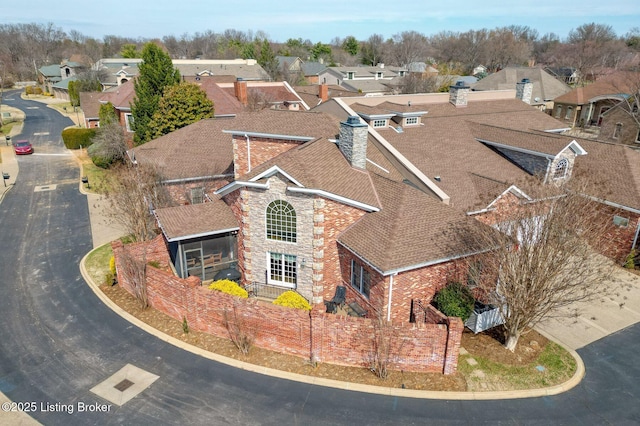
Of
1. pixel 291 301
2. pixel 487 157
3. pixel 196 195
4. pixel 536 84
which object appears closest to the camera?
pixel 291 301

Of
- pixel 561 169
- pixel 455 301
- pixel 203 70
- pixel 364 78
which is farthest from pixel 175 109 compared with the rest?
pixel 364 78

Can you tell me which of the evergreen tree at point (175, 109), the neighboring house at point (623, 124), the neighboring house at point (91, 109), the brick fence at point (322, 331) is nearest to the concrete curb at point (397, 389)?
the brick fence at point (322, 331)

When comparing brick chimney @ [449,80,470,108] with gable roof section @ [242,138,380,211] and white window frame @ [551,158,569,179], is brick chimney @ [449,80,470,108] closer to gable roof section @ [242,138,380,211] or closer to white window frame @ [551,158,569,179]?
white window frame @ [551,158,569,179]

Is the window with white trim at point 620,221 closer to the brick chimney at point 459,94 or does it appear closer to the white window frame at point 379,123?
the white window frame at point 379,123

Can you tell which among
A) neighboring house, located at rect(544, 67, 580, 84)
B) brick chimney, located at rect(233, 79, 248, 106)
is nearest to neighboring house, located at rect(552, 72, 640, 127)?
neighboring house, located at rect(544, 67, 580, 84)

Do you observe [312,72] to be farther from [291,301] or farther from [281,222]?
[291,301]

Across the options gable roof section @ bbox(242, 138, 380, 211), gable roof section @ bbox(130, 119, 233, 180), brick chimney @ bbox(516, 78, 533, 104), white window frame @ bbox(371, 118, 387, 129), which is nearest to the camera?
gable roof section @ bbox(242, 138, 380, 211)
